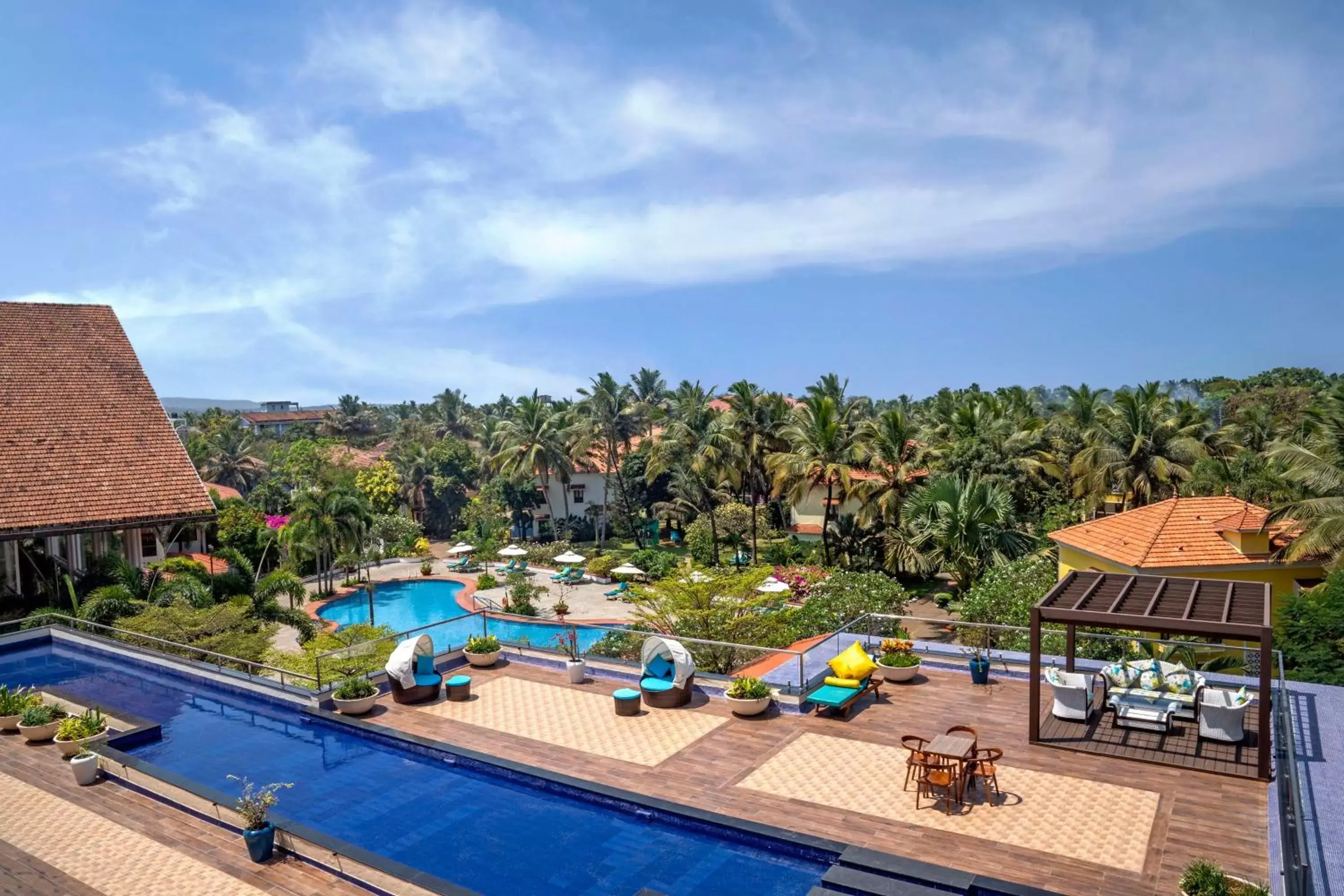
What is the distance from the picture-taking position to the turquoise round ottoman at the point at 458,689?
15.8 m

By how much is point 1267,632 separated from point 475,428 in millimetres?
71233

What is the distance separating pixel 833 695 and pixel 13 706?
14.0m

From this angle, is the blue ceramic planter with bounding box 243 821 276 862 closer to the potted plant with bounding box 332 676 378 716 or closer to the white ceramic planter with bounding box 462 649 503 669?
the potted plant with bounding box 332 676 378 716

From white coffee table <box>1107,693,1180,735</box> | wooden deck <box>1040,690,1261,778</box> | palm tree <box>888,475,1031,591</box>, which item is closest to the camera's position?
wooden deck <box>1040,690,1261,778</box>

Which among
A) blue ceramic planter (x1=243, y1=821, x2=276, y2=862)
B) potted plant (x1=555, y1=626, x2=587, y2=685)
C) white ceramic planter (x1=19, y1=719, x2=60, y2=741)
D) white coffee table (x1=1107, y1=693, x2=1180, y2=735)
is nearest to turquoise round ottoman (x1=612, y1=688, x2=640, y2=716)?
potted plant (x1=555, y1=626, x2=587, y2=685)

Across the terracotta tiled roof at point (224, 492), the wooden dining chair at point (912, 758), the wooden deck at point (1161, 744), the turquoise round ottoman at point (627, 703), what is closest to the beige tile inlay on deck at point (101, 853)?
the turquoise round ottoman at point (627, 703)

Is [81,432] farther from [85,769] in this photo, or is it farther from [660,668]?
[660,668]

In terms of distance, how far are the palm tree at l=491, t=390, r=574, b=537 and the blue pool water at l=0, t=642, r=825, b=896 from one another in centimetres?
3441

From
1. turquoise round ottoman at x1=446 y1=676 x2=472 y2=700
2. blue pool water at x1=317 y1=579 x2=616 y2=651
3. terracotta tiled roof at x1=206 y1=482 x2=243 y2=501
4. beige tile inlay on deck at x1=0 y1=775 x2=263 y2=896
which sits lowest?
blue pool water at x1=317 y1=579 x2=616 y2=651

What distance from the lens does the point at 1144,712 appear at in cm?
1261

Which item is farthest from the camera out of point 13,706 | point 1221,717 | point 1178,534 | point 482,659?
point 1178,534

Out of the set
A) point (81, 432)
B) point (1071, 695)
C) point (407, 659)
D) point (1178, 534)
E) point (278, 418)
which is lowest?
point (407, 659)

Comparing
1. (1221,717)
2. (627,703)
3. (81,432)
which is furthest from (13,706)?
(1221,717)

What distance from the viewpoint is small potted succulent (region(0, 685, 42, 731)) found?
14906 millimetres
